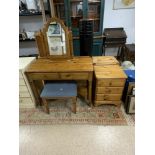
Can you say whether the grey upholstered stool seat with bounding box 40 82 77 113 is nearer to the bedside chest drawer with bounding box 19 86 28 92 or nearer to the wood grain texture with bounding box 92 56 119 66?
the bedside chest drawer with bounding box 19 86 28 92

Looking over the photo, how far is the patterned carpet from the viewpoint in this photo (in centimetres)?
162

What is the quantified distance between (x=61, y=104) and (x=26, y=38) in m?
1.68

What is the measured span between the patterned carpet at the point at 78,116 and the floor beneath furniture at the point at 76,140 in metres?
0.07

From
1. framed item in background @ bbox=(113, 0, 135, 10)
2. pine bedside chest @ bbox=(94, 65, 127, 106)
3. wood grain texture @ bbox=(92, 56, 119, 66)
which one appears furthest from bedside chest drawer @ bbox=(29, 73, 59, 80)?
framed item in background @ bbox=(113, 0, 135, 10)

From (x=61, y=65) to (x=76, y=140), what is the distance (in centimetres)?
87

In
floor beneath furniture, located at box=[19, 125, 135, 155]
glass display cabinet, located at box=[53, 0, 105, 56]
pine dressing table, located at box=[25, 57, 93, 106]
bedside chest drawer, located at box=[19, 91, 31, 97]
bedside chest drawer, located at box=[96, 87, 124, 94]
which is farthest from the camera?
glass display cabinet, located at box=[53, 0, 105, 56]

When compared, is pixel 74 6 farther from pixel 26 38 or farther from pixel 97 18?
pixel 26 38

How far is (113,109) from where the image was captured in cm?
178

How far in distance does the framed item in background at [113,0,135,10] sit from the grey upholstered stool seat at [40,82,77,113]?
206cm

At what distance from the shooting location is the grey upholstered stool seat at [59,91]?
153cm

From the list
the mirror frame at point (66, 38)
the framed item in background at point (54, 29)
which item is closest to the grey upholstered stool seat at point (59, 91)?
the mirror frame at point (66, 38)

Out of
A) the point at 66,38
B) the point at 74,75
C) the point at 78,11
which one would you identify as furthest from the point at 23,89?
the point at 78,11
